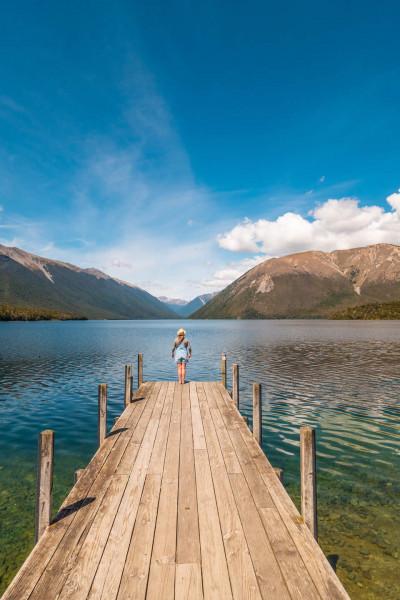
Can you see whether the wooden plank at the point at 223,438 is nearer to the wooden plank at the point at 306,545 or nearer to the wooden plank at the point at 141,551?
the wooden plank at the point at 306,545

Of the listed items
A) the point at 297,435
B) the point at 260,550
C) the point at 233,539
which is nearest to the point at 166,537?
the point at 233,539

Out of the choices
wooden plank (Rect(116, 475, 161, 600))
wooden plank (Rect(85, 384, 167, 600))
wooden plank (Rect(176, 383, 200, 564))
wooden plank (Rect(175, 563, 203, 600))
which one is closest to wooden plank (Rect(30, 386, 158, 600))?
wooden plank (Rect(85, 384, 167, 600))

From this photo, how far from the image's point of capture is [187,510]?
6.48m

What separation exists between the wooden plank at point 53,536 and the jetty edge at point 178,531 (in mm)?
17

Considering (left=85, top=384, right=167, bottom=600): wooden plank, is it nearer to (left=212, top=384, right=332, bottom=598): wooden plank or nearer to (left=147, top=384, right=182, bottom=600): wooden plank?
(left=147, top=384, right=182, bottom=600): wooden plank

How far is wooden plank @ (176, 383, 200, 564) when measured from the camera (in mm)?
5195

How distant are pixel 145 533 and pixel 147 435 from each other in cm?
538

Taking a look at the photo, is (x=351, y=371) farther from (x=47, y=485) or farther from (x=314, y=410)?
(x=47, y=485)

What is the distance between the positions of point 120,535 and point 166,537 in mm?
770

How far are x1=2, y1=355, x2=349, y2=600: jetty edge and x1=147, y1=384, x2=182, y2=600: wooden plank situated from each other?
16 millimetres

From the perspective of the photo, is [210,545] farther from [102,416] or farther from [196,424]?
[102,416]

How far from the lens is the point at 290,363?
38219 millimetres

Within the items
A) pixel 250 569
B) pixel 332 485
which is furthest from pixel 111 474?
pixel 332 485

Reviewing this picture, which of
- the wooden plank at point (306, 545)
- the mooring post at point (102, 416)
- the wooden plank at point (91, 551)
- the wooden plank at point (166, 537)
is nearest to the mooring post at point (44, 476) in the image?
the wooden plank at point (91, 551)
